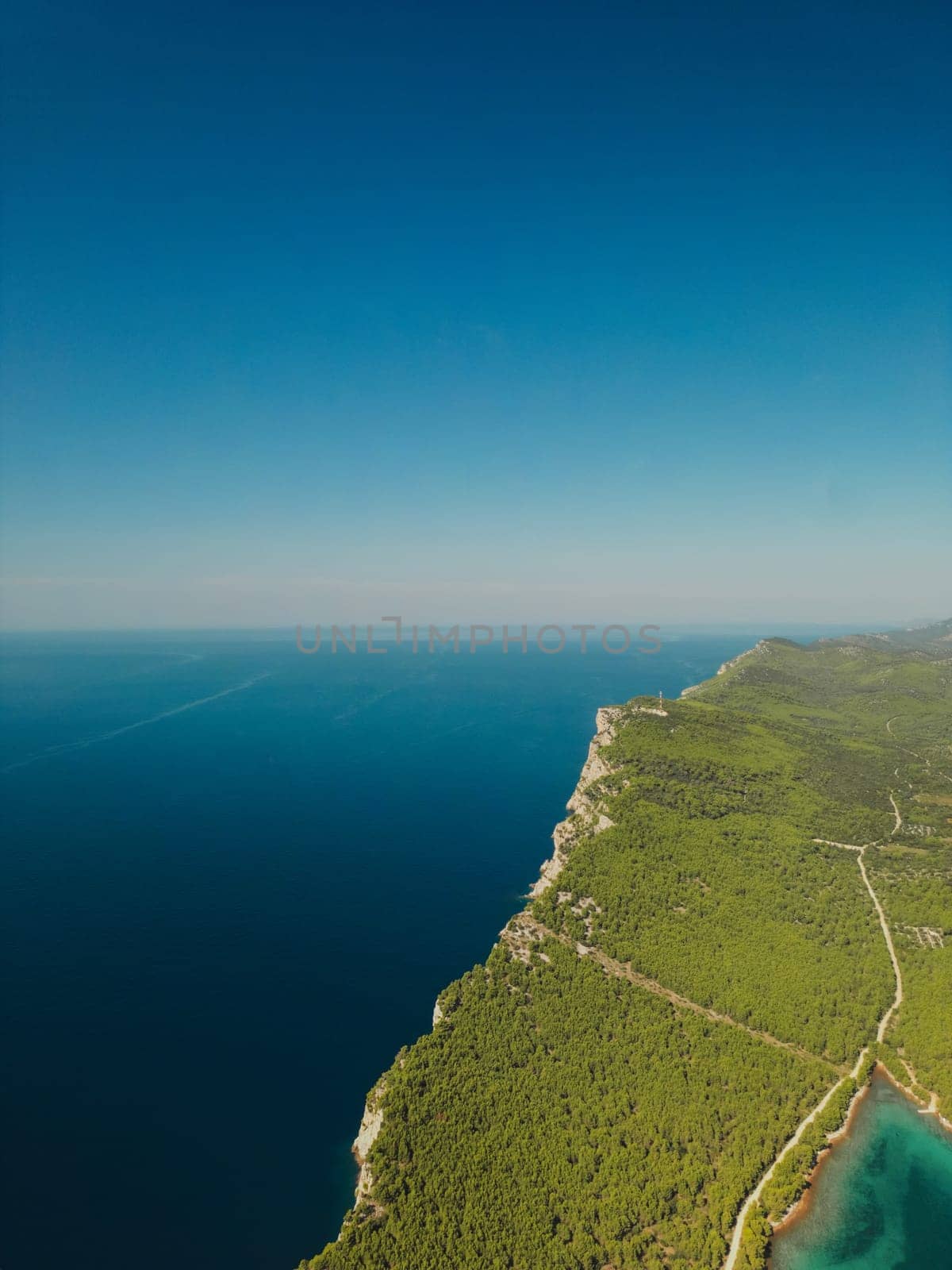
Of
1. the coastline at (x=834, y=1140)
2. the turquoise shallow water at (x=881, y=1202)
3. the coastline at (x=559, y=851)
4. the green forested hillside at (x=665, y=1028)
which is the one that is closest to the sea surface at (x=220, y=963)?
the coastline at (x=559, y=851)

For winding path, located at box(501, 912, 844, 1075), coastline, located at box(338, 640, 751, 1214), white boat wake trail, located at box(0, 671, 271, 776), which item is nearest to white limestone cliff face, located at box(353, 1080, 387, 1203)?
coastline, located at box(338, 640, 751, 1214)

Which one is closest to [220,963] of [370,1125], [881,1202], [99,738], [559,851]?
[370,1125]

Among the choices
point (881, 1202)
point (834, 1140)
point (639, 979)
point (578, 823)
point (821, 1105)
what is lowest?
point (881, 1202)

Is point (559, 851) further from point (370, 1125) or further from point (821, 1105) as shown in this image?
point (370, 1125)

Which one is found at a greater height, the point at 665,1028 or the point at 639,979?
the point at 639,979

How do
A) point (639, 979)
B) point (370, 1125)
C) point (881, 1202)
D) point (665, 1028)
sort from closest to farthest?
1. point (881, 1202)
2. point (370, 1125)
3. point (665, 1028)
4. point (639, 979)

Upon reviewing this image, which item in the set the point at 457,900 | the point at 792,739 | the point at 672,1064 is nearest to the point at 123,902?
the point at 457,900

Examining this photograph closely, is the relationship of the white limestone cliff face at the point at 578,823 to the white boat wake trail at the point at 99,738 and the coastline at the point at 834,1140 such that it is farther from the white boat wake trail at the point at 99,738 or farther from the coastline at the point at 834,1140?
the white boat wake trail at the point at 99,738
